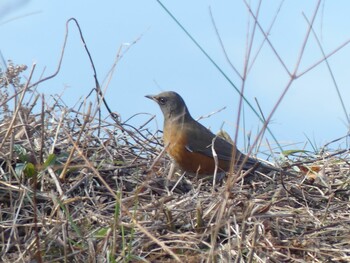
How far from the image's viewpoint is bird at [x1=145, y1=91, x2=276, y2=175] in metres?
5.99

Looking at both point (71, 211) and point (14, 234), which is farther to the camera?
point (71, 211)

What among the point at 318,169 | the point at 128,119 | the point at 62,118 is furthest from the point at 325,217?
the point at 128,119

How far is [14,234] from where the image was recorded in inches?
146

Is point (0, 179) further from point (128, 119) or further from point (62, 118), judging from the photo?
point (128, 119)

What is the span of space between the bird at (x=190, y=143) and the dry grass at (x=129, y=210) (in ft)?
3.02

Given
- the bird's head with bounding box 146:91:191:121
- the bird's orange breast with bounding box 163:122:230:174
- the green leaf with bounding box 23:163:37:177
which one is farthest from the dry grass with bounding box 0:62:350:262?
the bird's head with bounding box 146:91:191:121

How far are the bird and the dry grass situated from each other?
92 centimetres

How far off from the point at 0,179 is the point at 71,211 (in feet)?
1.39

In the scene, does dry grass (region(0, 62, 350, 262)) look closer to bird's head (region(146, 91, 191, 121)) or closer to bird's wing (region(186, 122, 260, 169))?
bird's wing (region(186, 122, 260, 169))

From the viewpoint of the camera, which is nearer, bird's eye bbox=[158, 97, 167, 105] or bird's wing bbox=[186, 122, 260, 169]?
bird's wing bbox=[186, 122, 260, 169]

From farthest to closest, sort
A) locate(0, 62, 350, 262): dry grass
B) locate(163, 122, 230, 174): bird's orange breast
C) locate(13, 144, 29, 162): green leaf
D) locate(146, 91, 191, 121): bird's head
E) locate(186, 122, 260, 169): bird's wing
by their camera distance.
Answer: locate(146, 91, 191, 121): bird's head < locate(186, 122, 260, 169): bird's wing < locate(163, 122, 230, 174): bird's orange breast < locate(13, 144, 29, 162): green leaf < locate(0, 62, 350, 262): dry grass

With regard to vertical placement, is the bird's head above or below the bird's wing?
above

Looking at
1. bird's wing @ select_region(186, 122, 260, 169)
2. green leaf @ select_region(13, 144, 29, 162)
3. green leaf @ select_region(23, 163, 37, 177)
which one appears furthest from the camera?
bird's wing @ select_region(186, 122, 260, 169)

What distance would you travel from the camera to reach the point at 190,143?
6.48 m
